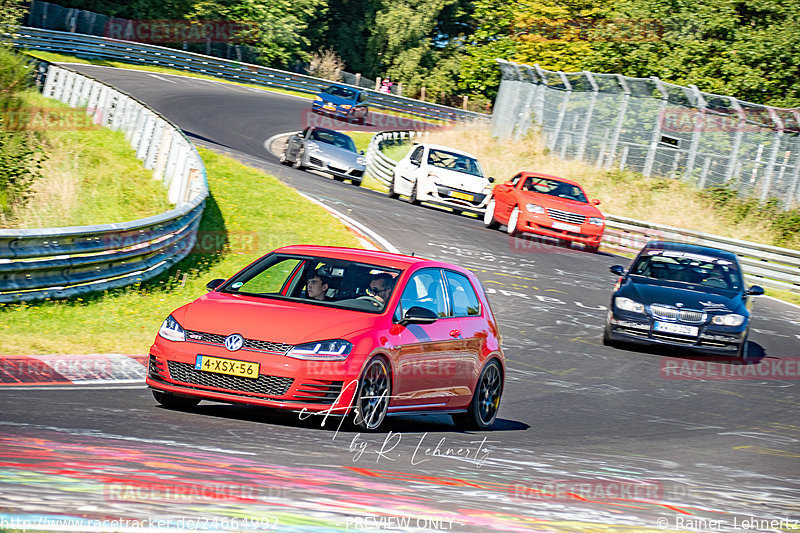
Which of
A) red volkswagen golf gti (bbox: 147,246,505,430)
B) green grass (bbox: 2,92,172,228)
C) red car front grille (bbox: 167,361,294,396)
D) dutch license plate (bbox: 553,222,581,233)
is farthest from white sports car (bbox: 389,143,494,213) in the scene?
red car front grille (bbox: 167,361,294,396)

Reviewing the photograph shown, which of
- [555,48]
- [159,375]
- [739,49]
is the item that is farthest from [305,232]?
[555,48]

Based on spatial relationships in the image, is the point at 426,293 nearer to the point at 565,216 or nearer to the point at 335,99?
the point at 565,216

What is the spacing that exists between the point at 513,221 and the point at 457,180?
2586 millimetres

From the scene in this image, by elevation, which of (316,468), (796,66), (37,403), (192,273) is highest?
(796,66)

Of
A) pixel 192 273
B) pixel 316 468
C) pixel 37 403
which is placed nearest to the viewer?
pixel 316 468

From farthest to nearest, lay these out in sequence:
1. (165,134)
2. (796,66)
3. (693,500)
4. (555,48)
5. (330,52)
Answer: (330,52) → (555,48) → (796,66) → (165,134) → (693,500)

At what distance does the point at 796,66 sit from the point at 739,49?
7.29 feet

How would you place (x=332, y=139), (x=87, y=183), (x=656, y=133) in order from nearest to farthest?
(x=87, y=183) < (x=332, y=139) < (x=656, y=133)

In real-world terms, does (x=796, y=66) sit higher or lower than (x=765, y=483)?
higher

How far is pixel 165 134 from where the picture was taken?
22188 millimetres

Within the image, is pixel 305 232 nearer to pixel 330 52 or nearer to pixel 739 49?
pixel 739 49

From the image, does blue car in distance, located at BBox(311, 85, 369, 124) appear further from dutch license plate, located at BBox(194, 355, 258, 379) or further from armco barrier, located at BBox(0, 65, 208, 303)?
dutch license plate, located at BBox(194, 355, 258, 379)

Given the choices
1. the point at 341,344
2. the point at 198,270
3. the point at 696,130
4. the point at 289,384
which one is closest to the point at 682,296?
the point at 198,270

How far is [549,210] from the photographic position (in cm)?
2559
